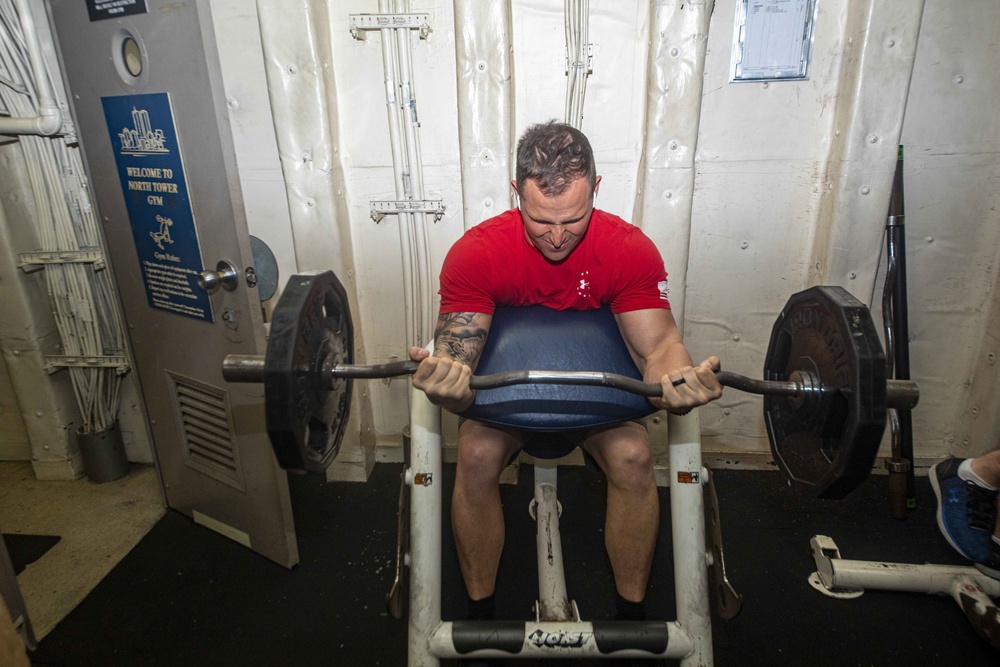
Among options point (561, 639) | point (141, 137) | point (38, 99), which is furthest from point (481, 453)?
point (38, 99)

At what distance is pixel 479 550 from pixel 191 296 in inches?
45.2

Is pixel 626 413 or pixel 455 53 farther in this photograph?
pixel 455 53

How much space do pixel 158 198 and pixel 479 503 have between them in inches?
51.0

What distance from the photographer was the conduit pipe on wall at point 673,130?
179cm

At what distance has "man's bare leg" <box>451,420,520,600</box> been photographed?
1.43 m

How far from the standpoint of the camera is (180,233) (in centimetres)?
163

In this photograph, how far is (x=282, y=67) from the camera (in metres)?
1.91

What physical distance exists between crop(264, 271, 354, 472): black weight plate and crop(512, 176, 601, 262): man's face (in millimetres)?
518

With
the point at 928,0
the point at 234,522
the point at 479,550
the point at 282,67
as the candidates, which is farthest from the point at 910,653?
the point at 282,67

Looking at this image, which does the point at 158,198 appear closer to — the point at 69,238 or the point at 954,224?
the point at 69,238

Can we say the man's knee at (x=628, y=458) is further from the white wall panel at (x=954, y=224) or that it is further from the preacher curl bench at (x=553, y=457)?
the white wall panel at (x=954, y=224)

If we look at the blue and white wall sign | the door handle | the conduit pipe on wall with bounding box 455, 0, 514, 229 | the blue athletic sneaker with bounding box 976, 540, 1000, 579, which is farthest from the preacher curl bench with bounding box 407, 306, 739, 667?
the blue athletic sneaker with bounding box 976, 540, 1000, 579

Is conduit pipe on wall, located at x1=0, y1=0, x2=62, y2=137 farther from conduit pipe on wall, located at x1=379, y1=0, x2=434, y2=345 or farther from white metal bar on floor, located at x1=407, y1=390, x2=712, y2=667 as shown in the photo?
white metal bar on floor, located at x1=407, y1=390, x2=712, y2=667

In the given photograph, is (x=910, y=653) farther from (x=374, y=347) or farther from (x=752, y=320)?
(x=374, y=347)
